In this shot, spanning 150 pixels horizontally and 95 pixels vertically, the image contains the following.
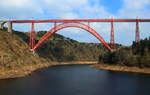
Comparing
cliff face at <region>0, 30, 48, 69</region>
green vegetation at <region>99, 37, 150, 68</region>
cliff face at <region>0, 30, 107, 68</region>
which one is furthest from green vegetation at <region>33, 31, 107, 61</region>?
green vegetation at <region>99, 37, 150, 68</region>

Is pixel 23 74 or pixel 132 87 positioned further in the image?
pixel 23 74

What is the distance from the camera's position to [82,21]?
269 feet

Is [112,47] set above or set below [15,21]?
below

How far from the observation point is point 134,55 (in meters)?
80.6

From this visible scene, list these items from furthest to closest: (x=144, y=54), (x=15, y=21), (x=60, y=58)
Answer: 1. (x=60, y=58)
2. (x=15, y=21)
3. (x=144, y=54)

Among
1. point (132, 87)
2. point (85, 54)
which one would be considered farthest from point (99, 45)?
point (132, 87)

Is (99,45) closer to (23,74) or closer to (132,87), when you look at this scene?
(23,74)

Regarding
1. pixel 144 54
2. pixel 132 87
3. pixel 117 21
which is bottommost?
pixel 132 87

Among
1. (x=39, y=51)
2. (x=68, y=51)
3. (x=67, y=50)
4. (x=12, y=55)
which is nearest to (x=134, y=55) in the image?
(x=12, y=55)

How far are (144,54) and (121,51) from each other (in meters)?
9.80

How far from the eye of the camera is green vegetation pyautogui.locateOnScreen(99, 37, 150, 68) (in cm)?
7539

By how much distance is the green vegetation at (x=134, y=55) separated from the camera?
75394mm

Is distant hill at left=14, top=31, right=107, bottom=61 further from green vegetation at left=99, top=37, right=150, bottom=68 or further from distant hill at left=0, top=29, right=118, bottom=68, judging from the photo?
green vegetation at left=99, top=37, right=150, bottom=68

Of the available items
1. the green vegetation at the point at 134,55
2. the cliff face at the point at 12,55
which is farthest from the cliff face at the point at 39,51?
A: the green vegetation at the point at 134,55
